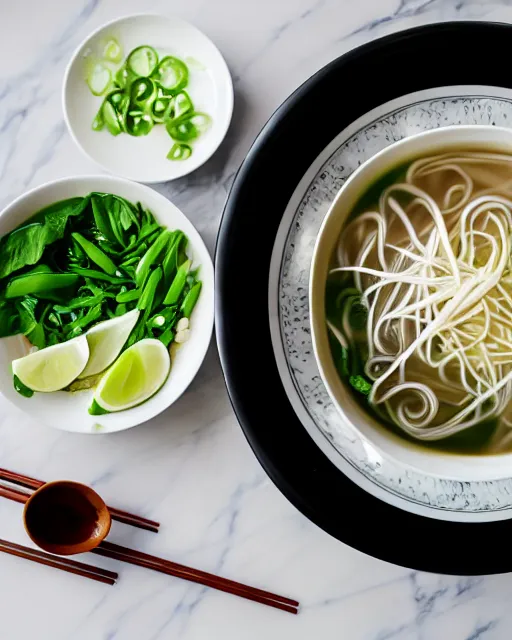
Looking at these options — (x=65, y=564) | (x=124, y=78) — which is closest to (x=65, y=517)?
(x=65, y=564)

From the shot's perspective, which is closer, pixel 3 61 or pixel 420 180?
pixel 420 180

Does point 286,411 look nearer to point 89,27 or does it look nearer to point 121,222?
point 121,222

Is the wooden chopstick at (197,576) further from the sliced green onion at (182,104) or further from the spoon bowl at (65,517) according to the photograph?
the sliced green onion at (182,104)

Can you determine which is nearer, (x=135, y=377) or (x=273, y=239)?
(x=273, y=239)

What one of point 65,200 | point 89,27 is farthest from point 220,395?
point 89,27

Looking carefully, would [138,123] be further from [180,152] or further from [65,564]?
[65,564]

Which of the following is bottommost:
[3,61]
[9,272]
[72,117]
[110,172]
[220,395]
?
[220,395]

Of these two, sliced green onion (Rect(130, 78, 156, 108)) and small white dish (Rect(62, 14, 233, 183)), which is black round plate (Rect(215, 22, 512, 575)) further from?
sliced green onion (Rect(130, 78, 156, 108))

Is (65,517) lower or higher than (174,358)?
lower
